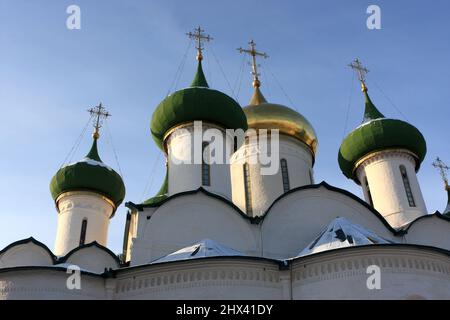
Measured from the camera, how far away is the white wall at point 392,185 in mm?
9750

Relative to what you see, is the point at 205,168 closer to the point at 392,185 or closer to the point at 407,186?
the point at 392,185

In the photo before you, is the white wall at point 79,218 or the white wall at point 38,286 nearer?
the white wall at point 38,286

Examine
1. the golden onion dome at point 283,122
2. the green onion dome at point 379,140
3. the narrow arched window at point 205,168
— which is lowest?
the narrow arched window at point 205,168

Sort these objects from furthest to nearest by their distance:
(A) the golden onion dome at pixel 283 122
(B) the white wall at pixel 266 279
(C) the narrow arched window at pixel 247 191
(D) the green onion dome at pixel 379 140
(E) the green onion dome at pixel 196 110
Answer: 1. (A) the golden onion dome at pixel 283 122
2. (D) the green onion dome at pixel 379 140
3. (C) the narrow arched window at pixel 247 191
4. (E) the green onion dome at pixel 196 110
5. (B) the white wall at pixel 266 279

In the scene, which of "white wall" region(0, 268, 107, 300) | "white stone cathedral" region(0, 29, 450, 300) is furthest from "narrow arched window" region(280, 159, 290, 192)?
"white wall" region(0, 268, 107, 300)

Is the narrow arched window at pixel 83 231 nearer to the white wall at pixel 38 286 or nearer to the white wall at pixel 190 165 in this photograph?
the white wall at pixel 190 165

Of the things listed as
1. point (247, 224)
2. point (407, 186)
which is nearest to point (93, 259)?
point (247, 224)

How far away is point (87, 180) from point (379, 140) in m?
6.02

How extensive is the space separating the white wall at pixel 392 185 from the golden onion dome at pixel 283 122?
1.30 meters

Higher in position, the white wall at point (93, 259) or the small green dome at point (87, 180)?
the small green dome at point (87, 180)

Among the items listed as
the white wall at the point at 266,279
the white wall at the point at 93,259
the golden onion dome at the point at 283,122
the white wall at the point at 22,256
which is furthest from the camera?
the golden onion dome at the point at 283,122

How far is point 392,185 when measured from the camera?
397 inches

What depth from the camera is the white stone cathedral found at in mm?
6102

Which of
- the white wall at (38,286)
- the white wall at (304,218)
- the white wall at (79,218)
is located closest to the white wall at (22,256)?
the white wall at (79,218)
